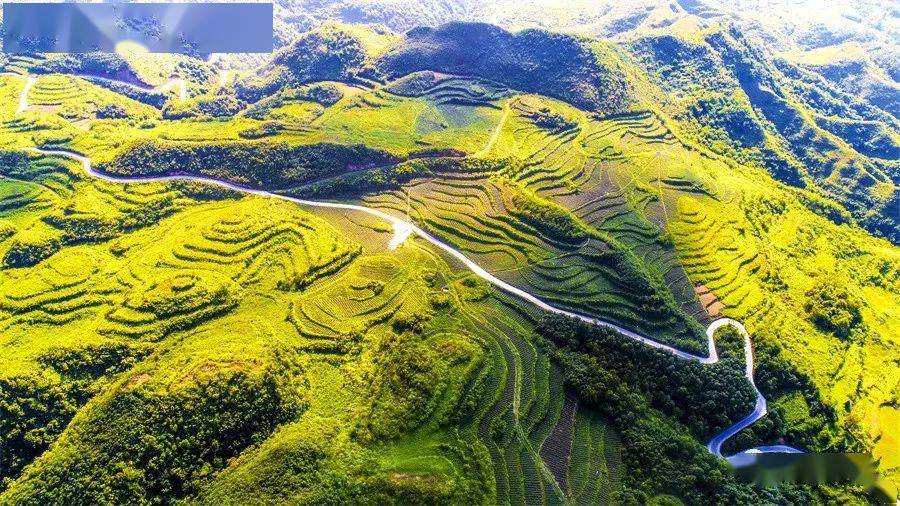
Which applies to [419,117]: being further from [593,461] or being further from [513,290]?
[593,461]

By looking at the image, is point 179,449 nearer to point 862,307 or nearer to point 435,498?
point 435,498

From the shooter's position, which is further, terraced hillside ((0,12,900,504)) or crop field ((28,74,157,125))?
crop field ((28,74,157,125))

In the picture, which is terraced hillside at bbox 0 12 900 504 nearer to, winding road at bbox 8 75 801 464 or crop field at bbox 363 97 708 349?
crop field at bbox 363 97 708 349

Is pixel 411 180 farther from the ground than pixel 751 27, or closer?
closer

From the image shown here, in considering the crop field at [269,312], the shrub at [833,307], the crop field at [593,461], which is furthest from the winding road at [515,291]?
the shrub at [833,307]

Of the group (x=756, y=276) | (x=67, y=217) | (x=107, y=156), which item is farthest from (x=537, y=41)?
(x=67, y=217)

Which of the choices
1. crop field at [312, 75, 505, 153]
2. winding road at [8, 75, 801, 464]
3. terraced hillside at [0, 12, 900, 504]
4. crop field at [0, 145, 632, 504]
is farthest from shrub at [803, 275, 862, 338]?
crop field at [312, 75, 505, 153]
